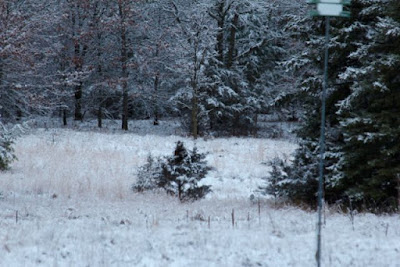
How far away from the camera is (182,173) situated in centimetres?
1051

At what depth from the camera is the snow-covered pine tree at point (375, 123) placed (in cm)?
787

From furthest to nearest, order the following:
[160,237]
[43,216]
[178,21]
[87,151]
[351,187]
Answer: [178,21] → [87,151] → [351,187] → [43,216] → [160,237]

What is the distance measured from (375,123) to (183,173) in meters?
4.28

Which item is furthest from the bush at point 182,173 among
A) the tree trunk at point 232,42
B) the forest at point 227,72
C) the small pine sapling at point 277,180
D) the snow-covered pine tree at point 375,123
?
the tree trunk at point 232,42

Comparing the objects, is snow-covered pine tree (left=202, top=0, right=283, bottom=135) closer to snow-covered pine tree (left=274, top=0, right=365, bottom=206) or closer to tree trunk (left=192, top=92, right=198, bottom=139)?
tree trunk (left=192, top=92, right=198, bottom=139)

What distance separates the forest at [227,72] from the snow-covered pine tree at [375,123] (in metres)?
0.02

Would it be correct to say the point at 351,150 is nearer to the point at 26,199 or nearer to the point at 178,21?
the point at 26,199

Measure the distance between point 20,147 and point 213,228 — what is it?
13.8 metres

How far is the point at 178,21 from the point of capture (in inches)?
1190

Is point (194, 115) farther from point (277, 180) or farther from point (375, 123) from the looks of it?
point (375, 123)

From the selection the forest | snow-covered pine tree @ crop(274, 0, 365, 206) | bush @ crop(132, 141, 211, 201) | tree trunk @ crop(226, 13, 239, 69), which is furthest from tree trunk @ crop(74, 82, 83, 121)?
snow-covered pine tree @ crop(274, 0, 365, 206)

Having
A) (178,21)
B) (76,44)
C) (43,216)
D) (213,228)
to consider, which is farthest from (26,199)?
(178,21)

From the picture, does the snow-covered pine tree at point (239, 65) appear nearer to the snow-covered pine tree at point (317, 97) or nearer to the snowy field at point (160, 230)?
the snowy field at point (160, 230)

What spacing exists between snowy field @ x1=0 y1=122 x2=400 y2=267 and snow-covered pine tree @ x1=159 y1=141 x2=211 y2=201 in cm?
31
